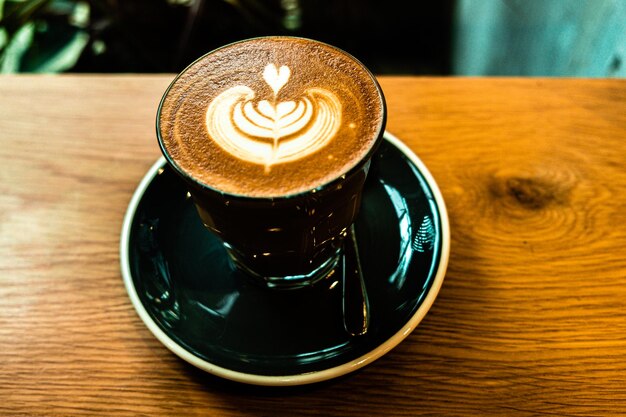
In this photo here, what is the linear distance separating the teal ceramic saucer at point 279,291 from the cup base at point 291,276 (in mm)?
12

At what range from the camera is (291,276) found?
0.67 m

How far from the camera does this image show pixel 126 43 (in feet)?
5.52

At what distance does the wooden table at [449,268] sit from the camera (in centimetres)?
58

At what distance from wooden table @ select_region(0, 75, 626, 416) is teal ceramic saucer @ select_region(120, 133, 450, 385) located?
4cm

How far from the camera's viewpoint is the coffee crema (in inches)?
21.6

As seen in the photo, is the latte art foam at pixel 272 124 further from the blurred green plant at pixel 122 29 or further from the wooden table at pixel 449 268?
the blurred green plant at pixel 122 29

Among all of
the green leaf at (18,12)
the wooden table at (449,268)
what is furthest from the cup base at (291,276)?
the green leaf at (18,12)

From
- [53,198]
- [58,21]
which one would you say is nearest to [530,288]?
[53,198]

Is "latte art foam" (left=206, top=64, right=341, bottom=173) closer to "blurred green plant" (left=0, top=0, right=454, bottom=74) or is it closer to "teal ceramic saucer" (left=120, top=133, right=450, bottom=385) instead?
"teal ceramic saucer" (left=120, top=133, right=450, bottom=385)

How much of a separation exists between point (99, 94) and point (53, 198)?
21 cm

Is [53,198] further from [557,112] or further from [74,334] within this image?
[557,112]

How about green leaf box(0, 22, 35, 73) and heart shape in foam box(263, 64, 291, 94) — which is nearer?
heart shape in foam box(263, 64, 291, 94)

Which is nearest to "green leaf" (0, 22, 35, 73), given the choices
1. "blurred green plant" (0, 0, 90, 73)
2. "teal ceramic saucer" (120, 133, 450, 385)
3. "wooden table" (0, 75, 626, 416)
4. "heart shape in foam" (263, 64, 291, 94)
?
"blurred green plant" (0, 0, 90, 73)

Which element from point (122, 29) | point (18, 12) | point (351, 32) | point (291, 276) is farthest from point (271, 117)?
point (351, 32)
